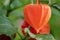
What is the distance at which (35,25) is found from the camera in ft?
3.06

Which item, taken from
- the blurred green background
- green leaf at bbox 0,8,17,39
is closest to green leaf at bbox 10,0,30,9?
the blurred green background

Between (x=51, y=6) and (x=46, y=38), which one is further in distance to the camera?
(x=51, y=6)

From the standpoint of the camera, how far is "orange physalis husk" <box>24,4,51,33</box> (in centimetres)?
94

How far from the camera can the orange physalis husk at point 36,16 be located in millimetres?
944

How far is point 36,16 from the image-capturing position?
954mm

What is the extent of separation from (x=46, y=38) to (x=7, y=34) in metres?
0.16

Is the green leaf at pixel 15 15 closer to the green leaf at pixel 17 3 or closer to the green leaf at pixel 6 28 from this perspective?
the green leaf at pixel 17 3

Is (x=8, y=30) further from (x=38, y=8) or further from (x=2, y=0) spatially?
(x=2, y=0)

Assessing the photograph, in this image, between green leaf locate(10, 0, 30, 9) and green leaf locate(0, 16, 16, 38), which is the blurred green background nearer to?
green leaf locate(10, 0, 30, 9)

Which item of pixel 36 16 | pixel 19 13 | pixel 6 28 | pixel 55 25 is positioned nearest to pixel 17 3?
pixel 19 13

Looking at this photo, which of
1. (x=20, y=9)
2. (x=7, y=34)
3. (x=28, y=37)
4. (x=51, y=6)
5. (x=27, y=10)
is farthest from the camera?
(x=20, y=9)

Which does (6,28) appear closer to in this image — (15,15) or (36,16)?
(36,16)

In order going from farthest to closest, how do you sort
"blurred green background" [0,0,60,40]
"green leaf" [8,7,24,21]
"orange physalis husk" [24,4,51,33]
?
"green leaf" [8,7,24,21]
"blurred green background" [0,0,60,40]
"orange physalis husk" [24,4,51,33]

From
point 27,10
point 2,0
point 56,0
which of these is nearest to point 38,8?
point 27,10
